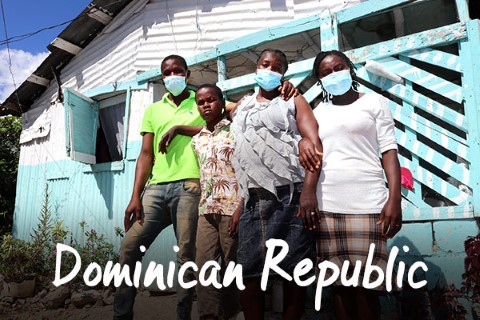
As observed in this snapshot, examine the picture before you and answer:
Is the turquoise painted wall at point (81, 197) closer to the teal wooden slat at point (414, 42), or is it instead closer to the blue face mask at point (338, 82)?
the teal wooden slat at point (414, 42)

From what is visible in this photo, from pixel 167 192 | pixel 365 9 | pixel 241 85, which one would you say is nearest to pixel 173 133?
pixel 167 192

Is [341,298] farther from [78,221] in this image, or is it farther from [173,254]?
[78,221]

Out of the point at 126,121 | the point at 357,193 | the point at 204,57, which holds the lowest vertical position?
the point at 357,193

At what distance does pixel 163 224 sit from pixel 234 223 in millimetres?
660

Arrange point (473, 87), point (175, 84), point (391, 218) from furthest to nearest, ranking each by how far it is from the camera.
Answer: point (473, 87), point (175, 84), point (391, 218)

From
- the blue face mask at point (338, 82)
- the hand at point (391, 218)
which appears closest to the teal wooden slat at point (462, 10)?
the blue face mask at point (338, 82)

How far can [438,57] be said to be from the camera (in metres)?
3.12

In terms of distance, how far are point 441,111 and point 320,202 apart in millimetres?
1810

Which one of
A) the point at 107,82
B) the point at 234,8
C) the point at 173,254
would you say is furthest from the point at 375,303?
the point at 107,82

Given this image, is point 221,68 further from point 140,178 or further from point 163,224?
point 163,224

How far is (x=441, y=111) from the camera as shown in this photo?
309cm

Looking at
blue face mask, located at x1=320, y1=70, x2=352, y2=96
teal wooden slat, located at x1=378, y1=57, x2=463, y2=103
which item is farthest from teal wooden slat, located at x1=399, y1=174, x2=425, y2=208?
blue face mask, located at x1=320, y1=70, x2=352, y2=96

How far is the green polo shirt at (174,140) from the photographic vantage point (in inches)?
99.0

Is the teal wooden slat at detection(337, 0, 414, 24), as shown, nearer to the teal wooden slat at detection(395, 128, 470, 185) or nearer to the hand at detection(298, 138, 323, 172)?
the teal wooden slat at detection(395, 128, 470, 185)
